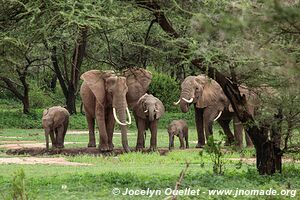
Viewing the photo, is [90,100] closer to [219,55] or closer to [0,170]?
[0,170]

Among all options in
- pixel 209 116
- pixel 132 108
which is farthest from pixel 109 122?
pixel 209 116

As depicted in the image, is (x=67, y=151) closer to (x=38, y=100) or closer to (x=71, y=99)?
(x=71, y=99)

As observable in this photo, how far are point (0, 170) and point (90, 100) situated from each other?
282 inches

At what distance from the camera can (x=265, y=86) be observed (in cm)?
1347

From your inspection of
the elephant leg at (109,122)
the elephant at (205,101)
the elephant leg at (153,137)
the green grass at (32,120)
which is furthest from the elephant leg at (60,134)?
the green grass at (32,120)

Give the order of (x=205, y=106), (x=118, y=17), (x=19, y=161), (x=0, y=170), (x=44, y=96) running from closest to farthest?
(x=118, y=17)
(x=0, y=170)
(x=19, y=161)
(x=205, y=106)
(x=44, y=96)

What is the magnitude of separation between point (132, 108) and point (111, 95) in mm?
1354

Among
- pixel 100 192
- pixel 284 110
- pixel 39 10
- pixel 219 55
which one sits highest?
pixel 39 10

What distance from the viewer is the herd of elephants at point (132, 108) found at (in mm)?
21109

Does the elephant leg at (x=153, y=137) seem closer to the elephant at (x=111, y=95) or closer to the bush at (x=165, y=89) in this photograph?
the elephant at (x=111, y=95)

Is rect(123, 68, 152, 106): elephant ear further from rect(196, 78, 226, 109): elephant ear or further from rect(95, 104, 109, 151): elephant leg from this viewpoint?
rect(196, 78, 226, 109): elephant ear

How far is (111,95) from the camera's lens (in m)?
21.4

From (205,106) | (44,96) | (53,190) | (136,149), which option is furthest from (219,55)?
(44,96)

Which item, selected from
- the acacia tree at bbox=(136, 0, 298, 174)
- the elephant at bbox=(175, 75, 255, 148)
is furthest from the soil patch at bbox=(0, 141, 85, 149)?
the acacia tree at bbox=(136, 0, 298, 174)
